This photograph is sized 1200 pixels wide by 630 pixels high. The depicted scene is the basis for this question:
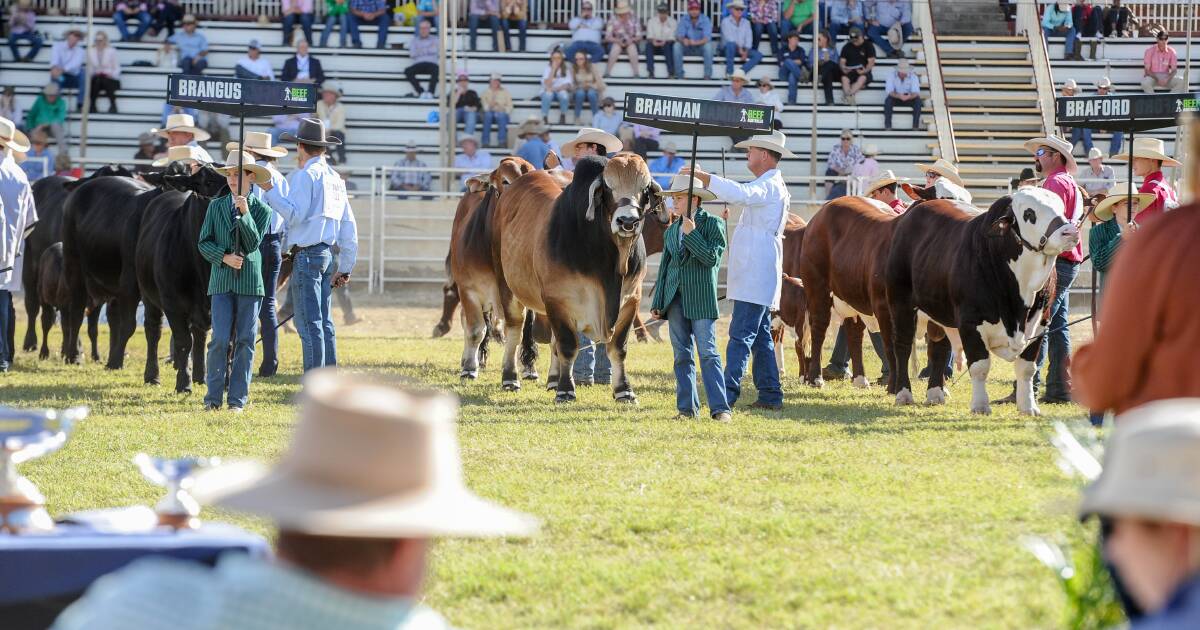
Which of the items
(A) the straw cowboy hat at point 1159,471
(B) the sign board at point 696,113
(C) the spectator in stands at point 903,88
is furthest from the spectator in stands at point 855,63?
(A) the straw cowboy hat at point 1159,471

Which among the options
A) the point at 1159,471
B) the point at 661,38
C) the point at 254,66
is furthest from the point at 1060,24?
the point at 1159,471

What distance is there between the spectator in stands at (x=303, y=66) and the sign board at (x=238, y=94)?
51.5ft

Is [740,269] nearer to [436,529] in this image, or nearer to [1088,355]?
[1088,355]

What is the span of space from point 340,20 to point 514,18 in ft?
10.5

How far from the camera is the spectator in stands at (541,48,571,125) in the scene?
27234mm

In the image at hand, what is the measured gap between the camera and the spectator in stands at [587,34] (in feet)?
92.8

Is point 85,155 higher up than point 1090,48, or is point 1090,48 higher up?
point 1090,48

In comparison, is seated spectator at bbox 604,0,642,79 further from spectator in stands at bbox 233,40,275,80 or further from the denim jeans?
the denim jeans

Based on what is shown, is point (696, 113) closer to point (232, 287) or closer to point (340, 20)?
point (232, 287)

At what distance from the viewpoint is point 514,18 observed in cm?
2939

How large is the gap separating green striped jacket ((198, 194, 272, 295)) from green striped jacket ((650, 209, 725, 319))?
2833mm

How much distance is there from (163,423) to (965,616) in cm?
656

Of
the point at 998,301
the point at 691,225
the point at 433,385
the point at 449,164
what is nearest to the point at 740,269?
the point at 691,225

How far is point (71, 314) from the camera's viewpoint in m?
15.2
